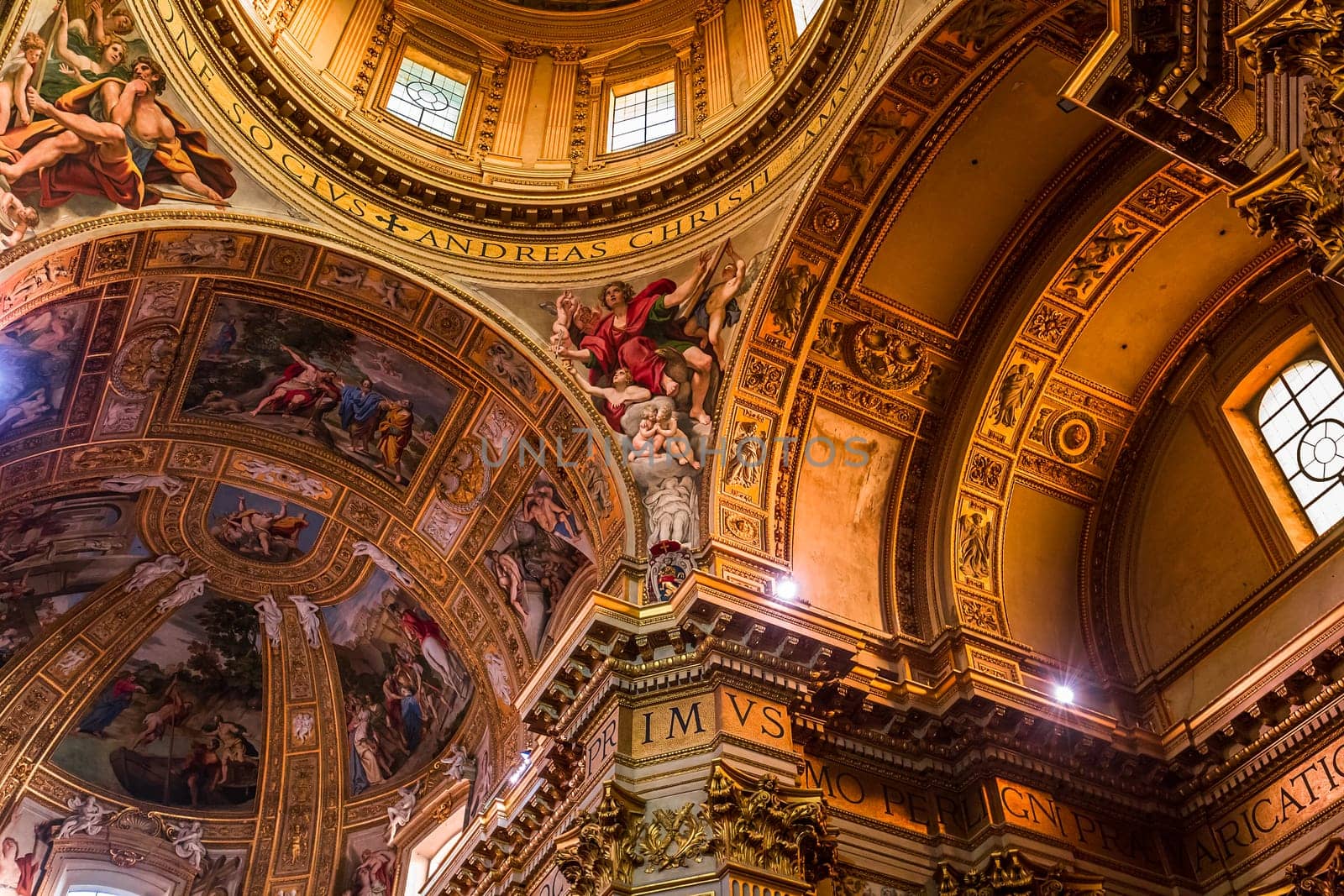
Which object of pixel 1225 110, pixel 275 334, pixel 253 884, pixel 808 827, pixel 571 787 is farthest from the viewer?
pixel 253 884

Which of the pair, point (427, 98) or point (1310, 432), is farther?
point (427, 98)

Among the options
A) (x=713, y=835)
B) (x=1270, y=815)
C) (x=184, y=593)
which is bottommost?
(x=713, y=835)

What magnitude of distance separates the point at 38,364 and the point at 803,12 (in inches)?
402

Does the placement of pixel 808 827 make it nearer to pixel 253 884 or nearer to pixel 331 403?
pixel 331 403

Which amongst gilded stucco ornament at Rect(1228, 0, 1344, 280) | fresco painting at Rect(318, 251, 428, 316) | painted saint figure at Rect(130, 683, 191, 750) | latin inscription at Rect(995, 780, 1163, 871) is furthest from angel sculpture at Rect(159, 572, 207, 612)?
gilded stucco ornament at Rect(1228, 0, 1344, 280)

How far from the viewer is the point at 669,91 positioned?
16.8 meters

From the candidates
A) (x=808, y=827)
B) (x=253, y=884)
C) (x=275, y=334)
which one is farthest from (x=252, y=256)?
(x=253, y=884)

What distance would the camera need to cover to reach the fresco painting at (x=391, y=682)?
17.3m

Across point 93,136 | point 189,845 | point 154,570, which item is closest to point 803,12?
point 93,136

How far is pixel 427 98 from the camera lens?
1642 cm

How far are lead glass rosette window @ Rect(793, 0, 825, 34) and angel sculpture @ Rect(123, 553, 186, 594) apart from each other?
1182 cm

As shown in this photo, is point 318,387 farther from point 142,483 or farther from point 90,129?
point 90,129

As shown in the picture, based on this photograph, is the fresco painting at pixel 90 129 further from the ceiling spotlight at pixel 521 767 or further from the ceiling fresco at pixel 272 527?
the ceiling spotlight at pixel 521 767

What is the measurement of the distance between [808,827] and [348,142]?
31.4ft
